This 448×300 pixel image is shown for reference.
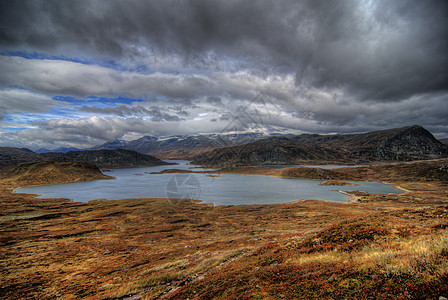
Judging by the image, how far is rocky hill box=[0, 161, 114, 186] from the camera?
102 meters

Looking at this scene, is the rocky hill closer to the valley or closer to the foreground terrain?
the valley

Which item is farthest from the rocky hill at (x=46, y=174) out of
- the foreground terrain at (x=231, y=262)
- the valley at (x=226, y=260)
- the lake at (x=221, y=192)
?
the foreground terrain at (x=231, y=262)

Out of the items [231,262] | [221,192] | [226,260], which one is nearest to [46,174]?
[221,192]

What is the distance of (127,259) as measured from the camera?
17.5 metres

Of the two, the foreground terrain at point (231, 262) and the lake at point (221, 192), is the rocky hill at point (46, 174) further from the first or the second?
the foreground terrain at point (231, 262)

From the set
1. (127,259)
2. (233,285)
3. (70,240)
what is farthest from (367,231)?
(70,240)

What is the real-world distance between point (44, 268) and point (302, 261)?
21.1 metres

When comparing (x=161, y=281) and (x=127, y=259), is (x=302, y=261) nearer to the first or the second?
(x=161, y=281)

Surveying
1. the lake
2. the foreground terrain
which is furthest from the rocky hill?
the foreground terrain

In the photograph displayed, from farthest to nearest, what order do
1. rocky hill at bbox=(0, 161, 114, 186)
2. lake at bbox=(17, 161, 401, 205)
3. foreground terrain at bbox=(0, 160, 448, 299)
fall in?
rocky hill at bbox=(0, 161, 114, 186)
lake at bbox=(17, 161, 401, 205)
foreground terrain at bbox=(0, 160, 448, 299)

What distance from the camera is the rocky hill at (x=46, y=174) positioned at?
10154 cm

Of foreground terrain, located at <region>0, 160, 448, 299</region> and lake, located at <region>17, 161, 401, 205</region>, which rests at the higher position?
foreground terrain, located at <region>0, 160, 448, 299</region>

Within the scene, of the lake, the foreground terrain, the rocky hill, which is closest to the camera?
the foreground terrain

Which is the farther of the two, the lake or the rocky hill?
the rocky hill
